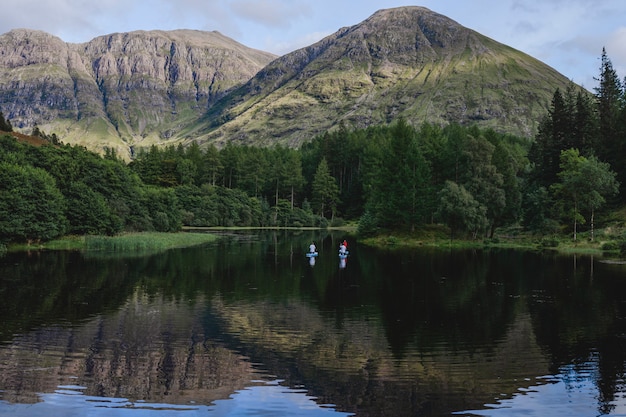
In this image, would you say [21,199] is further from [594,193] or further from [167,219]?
[594,193]

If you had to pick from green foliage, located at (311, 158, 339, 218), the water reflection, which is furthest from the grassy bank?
green foliage, located at (311, 158, 339, 218)

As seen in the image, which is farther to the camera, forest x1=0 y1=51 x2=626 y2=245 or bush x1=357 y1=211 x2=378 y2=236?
bush x1=357 y1=211 x2=378 y2=236

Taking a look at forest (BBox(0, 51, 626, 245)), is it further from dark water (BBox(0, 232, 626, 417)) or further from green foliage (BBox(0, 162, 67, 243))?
dark water (BBox(0, 232, 626, 417))

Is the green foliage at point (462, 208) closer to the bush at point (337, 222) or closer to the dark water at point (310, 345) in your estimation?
the dark water at point (310, 345)

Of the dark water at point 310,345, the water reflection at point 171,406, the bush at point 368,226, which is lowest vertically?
the water reflection at point 171,406

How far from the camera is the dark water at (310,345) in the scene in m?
18.1

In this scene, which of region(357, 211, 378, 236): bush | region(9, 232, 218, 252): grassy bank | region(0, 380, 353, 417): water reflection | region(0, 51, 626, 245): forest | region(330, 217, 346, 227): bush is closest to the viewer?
region(0, 380, 353, 417): water reflection

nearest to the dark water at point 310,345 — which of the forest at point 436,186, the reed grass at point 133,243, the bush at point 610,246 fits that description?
the reed grass at point 133,243

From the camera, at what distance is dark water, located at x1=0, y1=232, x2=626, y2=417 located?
18078 millimetres

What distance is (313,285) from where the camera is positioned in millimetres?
46281

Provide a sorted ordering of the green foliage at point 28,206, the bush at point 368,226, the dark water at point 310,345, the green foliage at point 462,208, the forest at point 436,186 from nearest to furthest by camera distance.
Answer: the dark water at point 310,345 → the green foliage at point 28,206 → the forest at point 436,186 → the green foliage at point 462,208 → the bush at point 368,226

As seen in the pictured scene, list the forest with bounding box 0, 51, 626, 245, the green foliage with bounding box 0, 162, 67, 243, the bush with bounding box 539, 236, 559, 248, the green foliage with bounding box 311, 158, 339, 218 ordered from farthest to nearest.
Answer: the green foliage with bounding box 311, 158, 339, 218
the bush with bounding box 539, 236, 559, 248
the forest with bounding box 0, 51, 626, 245
the green foliage with bounding box 0, 162, 67, 243

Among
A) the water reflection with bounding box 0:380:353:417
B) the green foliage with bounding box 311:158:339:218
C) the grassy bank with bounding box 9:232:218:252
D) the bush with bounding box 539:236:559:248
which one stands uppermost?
the green foliage with bounding box 311:158:339:218

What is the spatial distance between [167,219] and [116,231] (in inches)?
796
